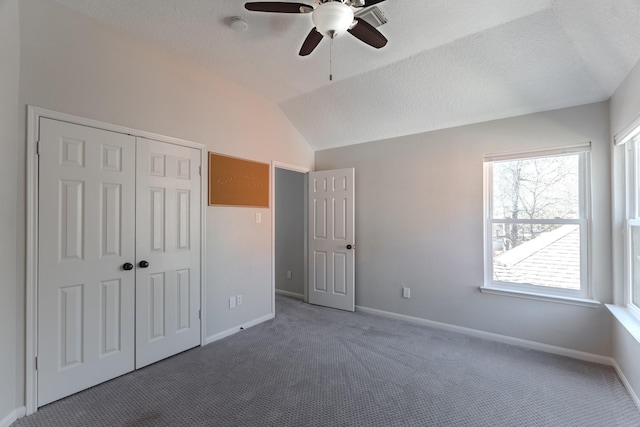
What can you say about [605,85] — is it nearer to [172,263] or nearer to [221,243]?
[221,243]

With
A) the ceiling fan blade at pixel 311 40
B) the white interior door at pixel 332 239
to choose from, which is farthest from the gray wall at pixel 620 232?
the white interior door at pixel 332 239

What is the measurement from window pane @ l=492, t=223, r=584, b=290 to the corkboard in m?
2.77

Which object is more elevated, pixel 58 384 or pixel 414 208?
pixel 414 208

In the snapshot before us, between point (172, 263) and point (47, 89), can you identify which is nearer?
point (47, 89)

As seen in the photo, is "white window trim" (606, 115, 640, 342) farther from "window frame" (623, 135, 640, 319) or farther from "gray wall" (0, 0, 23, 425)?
"gray wall" (0, 0, 23, 425)

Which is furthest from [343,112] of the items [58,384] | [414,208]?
[58,384]

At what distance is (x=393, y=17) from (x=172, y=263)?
9.29ft

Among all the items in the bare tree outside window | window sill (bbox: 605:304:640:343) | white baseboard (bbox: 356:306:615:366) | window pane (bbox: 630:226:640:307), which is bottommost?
white baseboard (bbox: 356:306:615:366)

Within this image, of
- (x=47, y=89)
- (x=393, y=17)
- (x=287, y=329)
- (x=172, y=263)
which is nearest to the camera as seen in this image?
(x=47, y=89)

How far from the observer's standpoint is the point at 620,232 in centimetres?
247

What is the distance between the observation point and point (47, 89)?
2014mm

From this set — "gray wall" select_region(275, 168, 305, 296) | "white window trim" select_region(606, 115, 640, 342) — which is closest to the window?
"white window trim" select_region(606, 115, 640, 342)

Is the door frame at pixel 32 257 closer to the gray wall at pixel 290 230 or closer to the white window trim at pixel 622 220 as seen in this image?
the gray wall at pixel 290 230

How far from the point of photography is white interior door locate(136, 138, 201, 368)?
8.24 feet
